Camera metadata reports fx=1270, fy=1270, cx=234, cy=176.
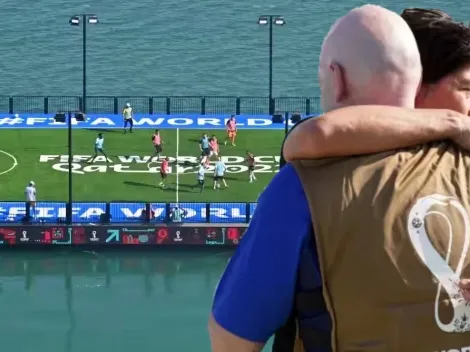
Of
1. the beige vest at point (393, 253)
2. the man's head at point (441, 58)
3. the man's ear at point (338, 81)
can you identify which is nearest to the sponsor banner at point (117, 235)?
the man's head at point (441, 58)

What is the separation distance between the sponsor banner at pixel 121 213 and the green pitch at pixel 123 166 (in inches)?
78.1

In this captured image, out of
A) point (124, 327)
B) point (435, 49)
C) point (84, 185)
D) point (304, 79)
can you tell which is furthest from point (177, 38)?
point (435, 49)

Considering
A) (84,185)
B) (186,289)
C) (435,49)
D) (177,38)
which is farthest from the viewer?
(177,38)

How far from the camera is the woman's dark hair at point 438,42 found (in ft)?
9.16

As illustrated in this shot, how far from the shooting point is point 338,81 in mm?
2660

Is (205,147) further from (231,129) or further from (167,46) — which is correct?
(167,46)

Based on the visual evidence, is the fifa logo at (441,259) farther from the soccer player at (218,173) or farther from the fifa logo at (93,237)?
the soccer player at (218,173)

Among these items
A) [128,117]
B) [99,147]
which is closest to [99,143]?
[99,147]

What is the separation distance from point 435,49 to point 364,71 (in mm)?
278

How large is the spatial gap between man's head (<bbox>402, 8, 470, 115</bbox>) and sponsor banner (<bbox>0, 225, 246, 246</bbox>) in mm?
31491

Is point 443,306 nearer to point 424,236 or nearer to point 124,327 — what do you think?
point 424,236

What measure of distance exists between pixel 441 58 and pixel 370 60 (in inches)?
11.7

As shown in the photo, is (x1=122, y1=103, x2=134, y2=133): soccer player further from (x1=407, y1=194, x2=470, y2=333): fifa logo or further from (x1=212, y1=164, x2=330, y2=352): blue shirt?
(x1=407, y1=194, x2=470, y2=333): fifa logo

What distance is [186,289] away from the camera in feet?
109
